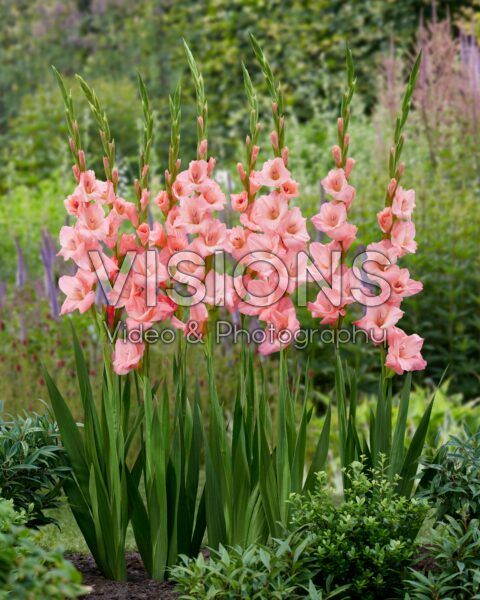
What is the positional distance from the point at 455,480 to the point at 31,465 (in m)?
1.25

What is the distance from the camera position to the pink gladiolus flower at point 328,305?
105 inches

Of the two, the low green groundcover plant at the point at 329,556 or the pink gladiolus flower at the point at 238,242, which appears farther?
the pink gladiolus flower at the point at 238,242

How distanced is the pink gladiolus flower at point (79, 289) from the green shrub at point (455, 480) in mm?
1118

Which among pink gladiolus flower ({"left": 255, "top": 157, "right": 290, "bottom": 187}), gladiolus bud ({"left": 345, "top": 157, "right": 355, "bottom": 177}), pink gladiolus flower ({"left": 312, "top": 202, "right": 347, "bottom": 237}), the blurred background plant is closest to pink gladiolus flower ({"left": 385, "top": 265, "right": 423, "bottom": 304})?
pink gladiolus flower ({"left": 312, "top": 202, "right": 347, "bottom": 237})

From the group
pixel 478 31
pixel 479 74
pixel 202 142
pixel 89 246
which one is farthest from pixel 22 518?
pixel 478 31

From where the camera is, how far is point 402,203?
2.66 metres

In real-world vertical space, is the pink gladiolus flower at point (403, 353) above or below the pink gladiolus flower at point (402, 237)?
below

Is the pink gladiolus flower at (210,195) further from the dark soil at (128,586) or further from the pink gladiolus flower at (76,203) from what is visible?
the dark soil at (128,586)

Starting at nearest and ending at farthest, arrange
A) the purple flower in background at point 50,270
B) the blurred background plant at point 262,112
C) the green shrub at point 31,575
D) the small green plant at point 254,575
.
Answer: the green shrub at point 31,575 → the small green plant at point 254,575 → the purple flower in background at point 50,270 → the blurred background plant at point 262,112

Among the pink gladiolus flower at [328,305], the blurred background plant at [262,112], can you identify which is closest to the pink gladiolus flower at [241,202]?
the pink gladiolus flower at [328,305]

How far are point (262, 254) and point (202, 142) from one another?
363 millimetres

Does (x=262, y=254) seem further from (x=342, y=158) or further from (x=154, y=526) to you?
(x=154, y=526)

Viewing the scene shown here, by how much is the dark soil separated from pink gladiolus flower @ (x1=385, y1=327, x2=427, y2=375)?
92 centimetres

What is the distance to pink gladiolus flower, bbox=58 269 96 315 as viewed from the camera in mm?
2646
